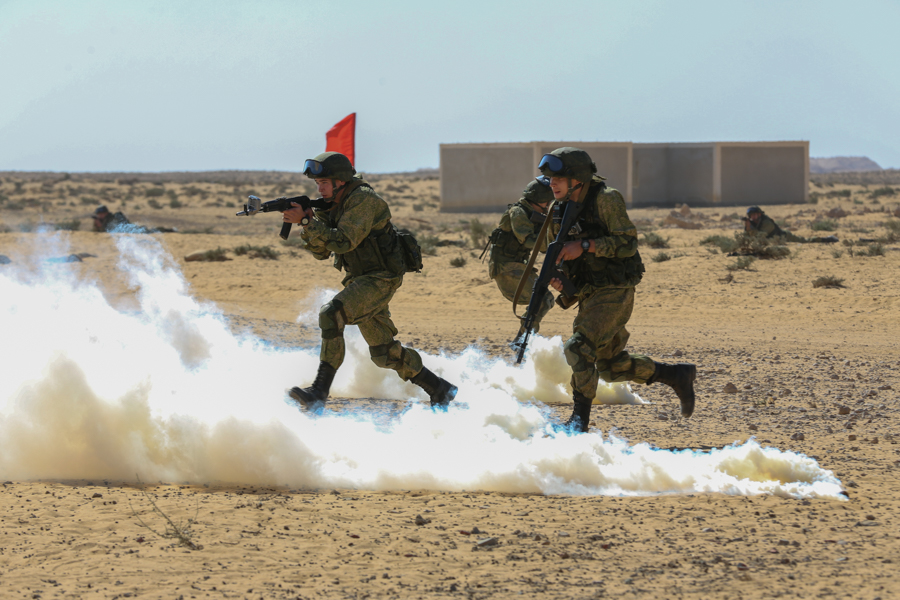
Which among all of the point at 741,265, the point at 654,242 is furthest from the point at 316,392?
the point at 654,242

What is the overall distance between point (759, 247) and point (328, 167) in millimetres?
11716

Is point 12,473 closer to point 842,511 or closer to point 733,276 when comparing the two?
point 842,511

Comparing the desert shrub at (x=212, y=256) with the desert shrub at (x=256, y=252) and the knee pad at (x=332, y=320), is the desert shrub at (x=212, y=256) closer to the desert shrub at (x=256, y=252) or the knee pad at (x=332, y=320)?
the desert shrub at (x=256, y=252)

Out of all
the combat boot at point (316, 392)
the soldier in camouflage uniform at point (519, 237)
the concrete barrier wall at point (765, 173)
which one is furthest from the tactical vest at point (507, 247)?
the concrete barrier wall at point (765, 173)

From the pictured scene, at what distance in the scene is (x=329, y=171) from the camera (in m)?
5.72

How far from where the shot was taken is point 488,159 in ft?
112

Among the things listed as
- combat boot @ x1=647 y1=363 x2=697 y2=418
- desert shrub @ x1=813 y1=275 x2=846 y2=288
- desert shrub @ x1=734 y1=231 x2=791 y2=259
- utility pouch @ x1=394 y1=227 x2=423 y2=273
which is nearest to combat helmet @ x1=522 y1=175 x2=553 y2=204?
utility pouch @ x1=394 y1=227 x2=423 y2=273

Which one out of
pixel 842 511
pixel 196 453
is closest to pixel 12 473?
pixel 196 453

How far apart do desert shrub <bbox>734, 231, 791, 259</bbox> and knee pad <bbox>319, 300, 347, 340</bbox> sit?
11773 millimetres

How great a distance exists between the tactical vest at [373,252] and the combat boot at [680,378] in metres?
1.80

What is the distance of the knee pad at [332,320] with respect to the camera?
5.56 m

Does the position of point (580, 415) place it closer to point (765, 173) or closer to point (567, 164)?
point (567, 164)

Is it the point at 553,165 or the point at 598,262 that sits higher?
the point at 553,165

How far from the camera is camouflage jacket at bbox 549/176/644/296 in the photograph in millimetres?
5137
